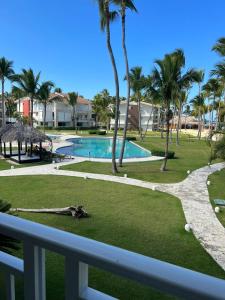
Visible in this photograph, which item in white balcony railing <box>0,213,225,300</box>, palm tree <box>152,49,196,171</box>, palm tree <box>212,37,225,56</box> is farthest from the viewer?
palm tree <box>212,37,225,56</box>

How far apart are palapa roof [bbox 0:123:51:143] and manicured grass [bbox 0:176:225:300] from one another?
5.18 m

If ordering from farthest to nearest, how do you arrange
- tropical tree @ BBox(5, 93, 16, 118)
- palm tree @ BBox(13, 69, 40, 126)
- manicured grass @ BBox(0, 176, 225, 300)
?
tropical tree @ BBox(5, 93, 16, 118)
palm tree @ BBox(13, 69, 40, 126)
manicured grass @ BBox(0, 176, 225, 300)

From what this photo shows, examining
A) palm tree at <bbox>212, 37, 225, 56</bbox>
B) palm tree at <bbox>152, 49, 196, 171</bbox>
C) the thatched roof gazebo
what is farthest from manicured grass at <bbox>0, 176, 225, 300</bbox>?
palm tree at <bbox>212, 37, 225, 56</bbox>

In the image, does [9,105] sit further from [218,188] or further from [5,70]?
[218,188]

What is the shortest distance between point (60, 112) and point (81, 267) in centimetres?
6634

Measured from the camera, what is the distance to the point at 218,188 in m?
14.1

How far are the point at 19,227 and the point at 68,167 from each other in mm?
17975

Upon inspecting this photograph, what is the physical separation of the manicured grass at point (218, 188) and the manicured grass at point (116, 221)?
59.1 inches

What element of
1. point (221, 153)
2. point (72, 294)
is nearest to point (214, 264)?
point (221, 153)

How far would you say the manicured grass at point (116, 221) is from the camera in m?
5.47

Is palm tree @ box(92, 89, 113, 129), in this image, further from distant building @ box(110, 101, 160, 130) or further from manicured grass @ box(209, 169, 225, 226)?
manicured grass @ box(209, 169, 225, 226)

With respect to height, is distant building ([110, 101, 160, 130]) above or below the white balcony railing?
above

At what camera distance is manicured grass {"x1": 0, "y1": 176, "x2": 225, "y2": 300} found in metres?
5.47

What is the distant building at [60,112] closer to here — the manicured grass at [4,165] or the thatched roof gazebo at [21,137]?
the thatched roof gazebo at [21,137]
